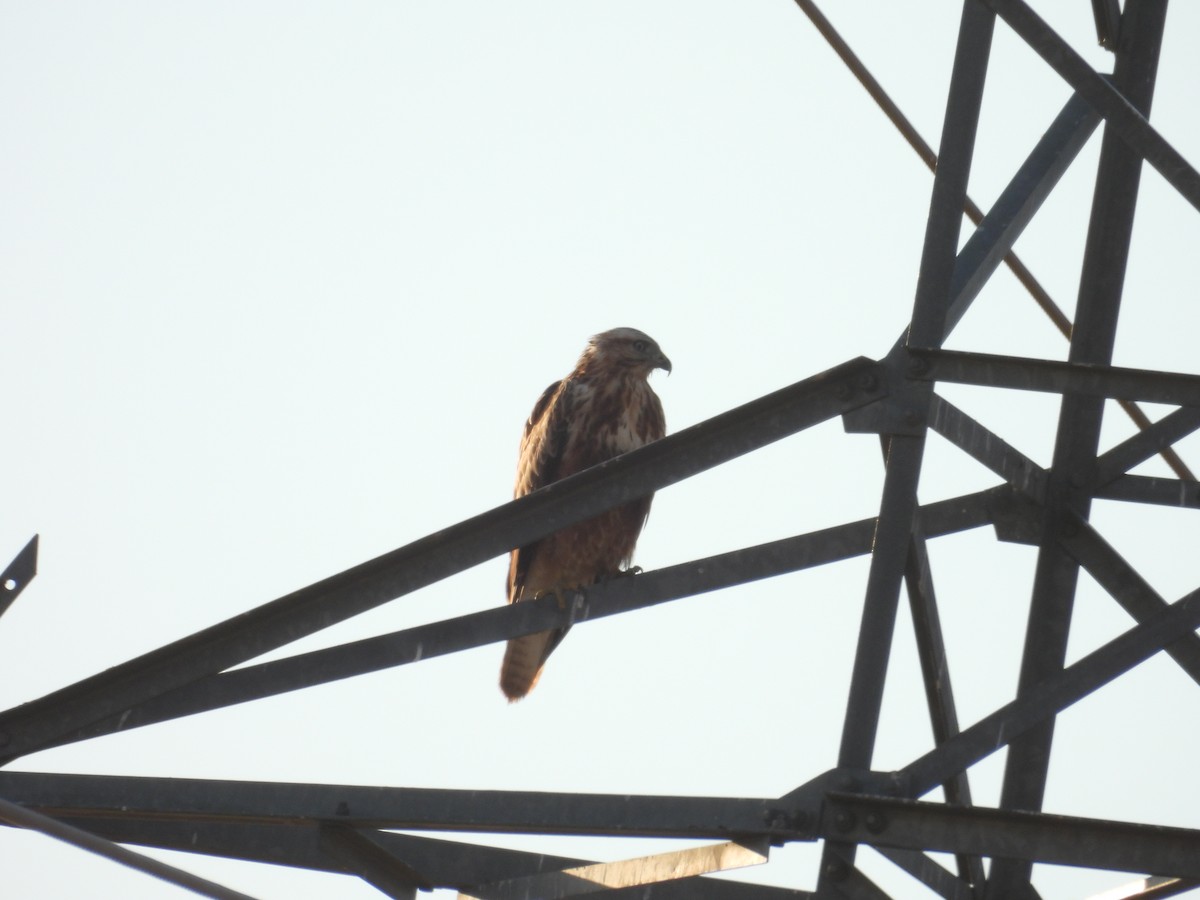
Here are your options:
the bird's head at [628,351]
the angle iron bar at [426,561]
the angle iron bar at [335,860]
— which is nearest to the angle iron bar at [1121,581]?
the angle iron bar at [426,561]

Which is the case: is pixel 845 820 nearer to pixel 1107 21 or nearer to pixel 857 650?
pixel 857 650

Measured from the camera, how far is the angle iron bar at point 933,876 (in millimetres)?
4191

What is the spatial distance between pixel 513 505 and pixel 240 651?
0.79 meters

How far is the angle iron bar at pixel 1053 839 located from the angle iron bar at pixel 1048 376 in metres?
1.03

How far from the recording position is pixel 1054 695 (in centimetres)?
373

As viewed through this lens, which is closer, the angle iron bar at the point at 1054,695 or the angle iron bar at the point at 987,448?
the angle iron bar at the point at 1054,695

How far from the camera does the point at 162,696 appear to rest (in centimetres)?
407

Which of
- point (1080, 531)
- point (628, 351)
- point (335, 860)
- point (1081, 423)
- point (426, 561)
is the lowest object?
point (335, 860)

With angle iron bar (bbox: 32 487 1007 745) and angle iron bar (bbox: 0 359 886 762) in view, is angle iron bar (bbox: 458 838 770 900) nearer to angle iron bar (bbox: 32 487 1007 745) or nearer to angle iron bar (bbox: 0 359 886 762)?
angle iron bar (bbox: 32 487 1007 745)

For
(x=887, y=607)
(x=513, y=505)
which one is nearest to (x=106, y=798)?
(x=513, y=505)

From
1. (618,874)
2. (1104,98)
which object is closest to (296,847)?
(618,874)

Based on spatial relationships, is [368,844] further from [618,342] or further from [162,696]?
[618,342]

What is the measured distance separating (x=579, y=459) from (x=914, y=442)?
9.67 feet

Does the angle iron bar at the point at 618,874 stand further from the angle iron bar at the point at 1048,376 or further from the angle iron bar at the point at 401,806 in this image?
the angle iron bar at the point at 1048,376
